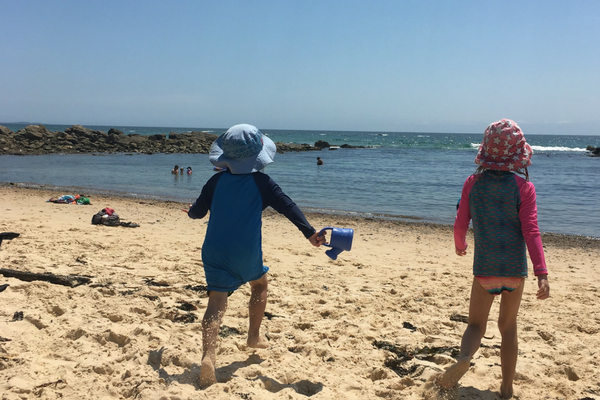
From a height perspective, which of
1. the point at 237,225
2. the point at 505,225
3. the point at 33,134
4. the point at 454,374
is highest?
the point at 33,134

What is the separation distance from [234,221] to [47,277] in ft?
8.33

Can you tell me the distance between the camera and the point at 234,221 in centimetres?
282

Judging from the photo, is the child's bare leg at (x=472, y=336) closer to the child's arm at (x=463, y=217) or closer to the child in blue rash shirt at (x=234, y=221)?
the child's arm at (x=463, y=217)

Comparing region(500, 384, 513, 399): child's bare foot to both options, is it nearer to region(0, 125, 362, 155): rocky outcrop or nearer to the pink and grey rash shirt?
the pink and grey rash shirt

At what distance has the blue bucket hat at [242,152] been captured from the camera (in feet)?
9.36

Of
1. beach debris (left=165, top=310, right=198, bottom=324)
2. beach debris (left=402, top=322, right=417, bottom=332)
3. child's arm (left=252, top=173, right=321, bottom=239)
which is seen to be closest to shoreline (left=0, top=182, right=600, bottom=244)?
beach debris (left=402, top=322, right=417, bottom=332)

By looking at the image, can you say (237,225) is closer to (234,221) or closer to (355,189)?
(234,221)

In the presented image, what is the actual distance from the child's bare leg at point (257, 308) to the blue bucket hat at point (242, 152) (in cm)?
77

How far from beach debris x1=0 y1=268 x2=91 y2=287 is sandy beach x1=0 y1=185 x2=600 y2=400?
0.06 meters

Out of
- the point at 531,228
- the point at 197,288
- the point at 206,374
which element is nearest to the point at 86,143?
the point at 197,288

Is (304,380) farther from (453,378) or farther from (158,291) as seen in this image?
(158,291)

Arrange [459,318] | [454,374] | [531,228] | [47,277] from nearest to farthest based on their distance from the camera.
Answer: [531,228], [454,374], [459,318], [47,277]

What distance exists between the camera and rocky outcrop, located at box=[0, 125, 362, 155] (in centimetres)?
3512

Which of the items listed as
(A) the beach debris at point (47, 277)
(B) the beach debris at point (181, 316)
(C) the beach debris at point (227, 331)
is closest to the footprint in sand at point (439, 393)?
(C) the beach debris at point (227, 331)
